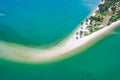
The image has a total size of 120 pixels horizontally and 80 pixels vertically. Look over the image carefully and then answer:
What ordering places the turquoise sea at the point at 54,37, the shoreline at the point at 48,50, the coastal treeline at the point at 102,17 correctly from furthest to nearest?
the coastal treeline at the point at 102,17, the shoreline at the point at 48,50, the turquoise sea at the point at 54,37

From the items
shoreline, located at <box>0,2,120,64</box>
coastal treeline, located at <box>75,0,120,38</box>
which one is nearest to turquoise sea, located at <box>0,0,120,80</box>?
shoreline, located at <box>0,2,120,64</box>

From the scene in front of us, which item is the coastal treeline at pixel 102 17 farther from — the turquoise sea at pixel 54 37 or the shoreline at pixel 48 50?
the shoreline at pixel 48 50

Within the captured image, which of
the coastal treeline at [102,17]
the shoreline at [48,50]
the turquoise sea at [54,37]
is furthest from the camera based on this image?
the coastal treeline at [102,17]

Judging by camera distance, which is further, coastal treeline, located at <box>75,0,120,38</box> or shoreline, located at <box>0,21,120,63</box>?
coastal treeline, located at <box>75,0,120,38</box>

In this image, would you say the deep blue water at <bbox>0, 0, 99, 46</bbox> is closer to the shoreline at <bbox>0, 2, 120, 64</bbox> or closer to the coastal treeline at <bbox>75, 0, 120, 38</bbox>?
the shoreline at <bbox>0, 2, 120, 64</bbox>

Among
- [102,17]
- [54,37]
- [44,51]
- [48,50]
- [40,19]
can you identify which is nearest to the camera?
[44,51]

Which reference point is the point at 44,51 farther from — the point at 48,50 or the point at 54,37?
the point at 54,37

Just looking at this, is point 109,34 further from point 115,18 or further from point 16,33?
point 16,33

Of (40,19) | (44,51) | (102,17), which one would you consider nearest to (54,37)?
(44,51)

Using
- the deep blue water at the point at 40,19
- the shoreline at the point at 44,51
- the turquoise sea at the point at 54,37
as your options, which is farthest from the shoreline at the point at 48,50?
the deep blue water at the point at 40,19
